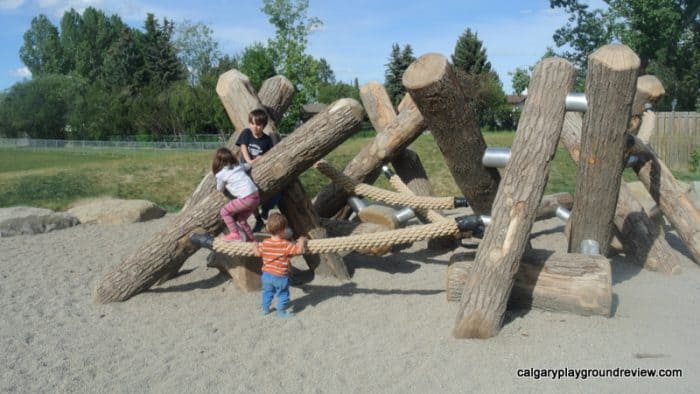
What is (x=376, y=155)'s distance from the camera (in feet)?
22.5

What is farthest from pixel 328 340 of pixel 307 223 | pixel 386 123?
pixel 386 123

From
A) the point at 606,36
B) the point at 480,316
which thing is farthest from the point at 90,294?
the point at 606,36

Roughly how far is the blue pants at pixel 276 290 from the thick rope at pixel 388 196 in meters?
1.28

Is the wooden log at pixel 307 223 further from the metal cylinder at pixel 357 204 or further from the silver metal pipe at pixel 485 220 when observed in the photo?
the silver metal pipe at pixel 485 220

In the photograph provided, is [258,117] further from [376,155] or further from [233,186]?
[376,155]

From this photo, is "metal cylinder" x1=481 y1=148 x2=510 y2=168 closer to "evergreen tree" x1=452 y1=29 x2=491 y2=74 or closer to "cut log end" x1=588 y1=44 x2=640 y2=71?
"cut log end" x1=588 y1=44 x2=640 y2=71

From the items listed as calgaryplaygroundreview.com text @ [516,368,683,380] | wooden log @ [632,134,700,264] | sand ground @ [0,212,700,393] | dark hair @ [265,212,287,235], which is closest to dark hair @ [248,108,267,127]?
dark hair @ [265,212,287,235]

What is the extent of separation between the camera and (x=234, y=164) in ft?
16.8

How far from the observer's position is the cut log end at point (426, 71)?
3943 millimetres

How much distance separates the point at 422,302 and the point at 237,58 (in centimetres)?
5211

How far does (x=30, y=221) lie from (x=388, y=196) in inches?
224

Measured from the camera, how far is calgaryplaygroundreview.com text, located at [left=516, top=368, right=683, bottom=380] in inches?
139

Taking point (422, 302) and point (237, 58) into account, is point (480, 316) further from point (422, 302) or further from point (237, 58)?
point (237, 58)

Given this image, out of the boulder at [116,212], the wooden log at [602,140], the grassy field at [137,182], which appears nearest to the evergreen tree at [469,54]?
the grassy field at [137,182]
